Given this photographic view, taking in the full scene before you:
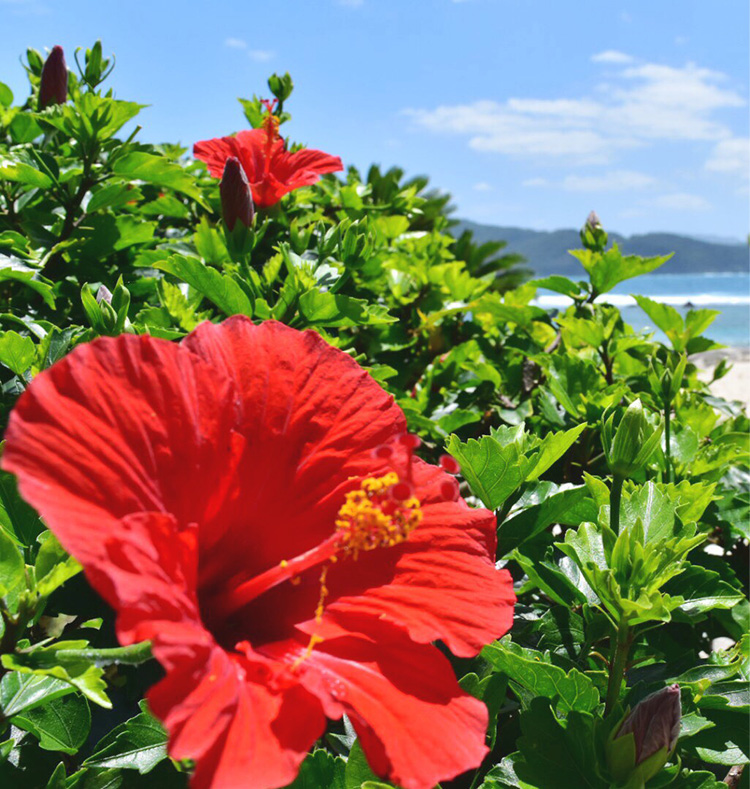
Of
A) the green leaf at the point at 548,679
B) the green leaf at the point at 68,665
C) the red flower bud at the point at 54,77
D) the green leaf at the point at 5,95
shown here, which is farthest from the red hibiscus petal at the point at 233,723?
the green leaf at the point at 5,95

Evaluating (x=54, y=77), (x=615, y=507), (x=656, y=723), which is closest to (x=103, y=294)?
(x=615, y=507)

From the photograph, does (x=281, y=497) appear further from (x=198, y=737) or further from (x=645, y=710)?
(x=645, y=710)

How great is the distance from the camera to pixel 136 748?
1017mm

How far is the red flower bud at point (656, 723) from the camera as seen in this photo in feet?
3.06

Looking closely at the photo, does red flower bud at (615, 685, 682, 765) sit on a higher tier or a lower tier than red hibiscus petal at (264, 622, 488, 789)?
lower

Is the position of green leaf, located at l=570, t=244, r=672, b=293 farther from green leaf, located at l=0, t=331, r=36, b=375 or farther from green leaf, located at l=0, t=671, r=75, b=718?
green leaf, located at l=0, t=671, r=75, b=718

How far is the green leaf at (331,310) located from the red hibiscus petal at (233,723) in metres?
0.88

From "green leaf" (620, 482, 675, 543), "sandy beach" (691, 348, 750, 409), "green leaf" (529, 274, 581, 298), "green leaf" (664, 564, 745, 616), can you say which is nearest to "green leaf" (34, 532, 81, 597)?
"green leaf" (620, 482, 675, 543)

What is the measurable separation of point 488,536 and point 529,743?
306mm

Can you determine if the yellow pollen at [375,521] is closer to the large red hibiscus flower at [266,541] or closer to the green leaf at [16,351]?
the large red hibiscus flower at [266,541]

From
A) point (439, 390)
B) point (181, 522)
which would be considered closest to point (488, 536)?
point (181, 522)

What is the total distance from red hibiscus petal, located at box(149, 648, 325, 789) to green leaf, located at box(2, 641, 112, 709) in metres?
0.11

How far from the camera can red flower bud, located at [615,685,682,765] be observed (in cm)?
93

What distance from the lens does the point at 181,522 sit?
89 centimetres
